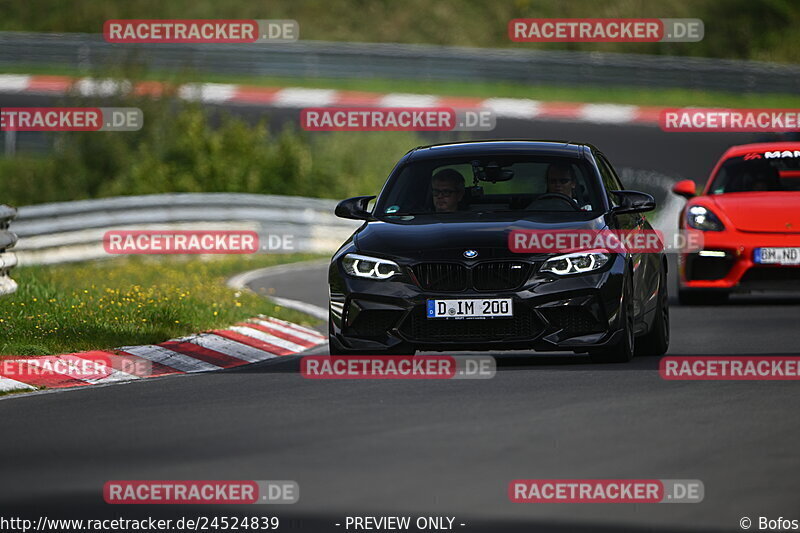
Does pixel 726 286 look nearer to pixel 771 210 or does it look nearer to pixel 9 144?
pixel 771 210

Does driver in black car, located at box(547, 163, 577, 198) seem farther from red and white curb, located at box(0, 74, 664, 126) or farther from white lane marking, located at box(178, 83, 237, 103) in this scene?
white lane marking, located at box(178, 83, 237, 103)

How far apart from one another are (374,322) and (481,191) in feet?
4.96

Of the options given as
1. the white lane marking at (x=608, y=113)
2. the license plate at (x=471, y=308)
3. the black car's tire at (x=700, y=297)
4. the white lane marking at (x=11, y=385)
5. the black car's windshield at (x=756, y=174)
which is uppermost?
the white lane marking at (x=608, y=113)

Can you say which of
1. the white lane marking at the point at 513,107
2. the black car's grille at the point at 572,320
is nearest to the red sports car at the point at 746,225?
the black car's grille at the point at 572,320

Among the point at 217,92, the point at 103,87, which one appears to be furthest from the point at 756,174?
the point at 217,92

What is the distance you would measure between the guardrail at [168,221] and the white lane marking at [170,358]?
10962mm

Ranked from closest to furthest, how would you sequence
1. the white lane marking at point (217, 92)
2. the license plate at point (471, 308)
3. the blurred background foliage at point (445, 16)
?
the license plate at point (471, 308), the white lane marking at point (217, 92), the blurred background foliage at point (445, 16)

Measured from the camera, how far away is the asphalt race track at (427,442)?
670cm

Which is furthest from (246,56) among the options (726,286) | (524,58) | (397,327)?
(397,327)

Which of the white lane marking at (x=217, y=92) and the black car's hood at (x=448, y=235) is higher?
the white lane marking at (x=217, y=92)

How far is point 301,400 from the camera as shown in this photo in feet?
32.5

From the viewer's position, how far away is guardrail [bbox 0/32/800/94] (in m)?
41.8

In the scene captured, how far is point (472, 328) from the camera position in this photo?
10.9 m

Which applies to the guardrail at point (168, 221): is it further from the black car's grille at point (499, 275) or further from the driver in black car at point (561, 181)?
the black car's grille at point (499, 275)
